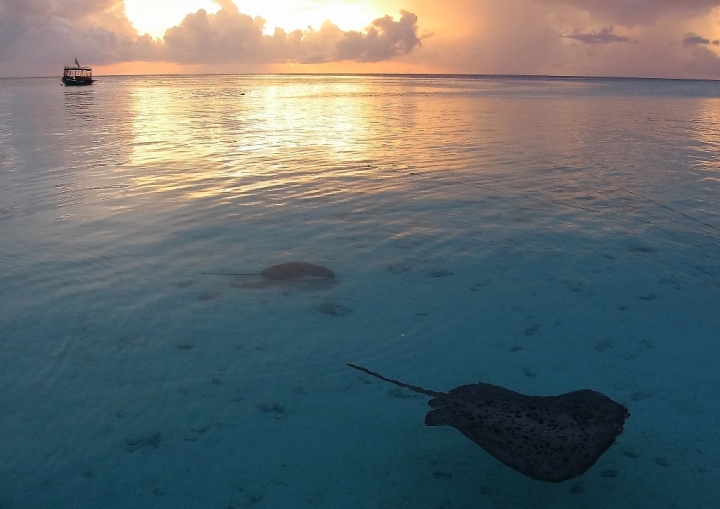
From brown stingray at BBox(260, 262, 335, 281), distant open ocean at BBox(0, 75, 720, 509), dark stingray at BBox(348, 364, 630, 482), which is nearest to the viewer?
dark stingray at BBox(348, 364, 630, 482)

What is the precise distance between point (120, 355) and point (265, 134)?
2367 cm

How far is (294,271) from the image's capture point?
10.3 meters

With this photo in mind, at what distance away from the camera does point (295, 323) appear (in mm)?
8664

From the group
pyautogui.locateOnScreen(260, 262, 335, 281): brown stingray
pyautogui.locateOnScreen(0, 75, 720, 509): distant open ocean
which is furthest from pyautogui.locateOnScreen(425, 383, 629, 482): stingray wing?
pyautogui.locateOnScreen(260, 262, 335, 281): brown stingray

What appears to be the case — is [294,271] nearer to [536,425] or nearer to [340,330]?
[340,330]

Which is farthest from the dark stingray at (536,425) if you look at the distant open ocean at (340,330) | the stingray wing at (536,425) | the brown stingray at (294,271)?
the brown stingray at (294,271)

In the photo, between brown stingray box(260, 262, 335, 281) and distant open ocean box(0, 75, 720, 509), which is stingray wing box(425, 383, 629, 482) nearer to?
distant open ocean box(0, 75, 720, 509)

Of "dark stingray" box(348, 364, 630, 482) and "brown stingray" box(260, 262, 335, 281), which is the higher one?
"brown stingray" box(260, 262, 335, 281)

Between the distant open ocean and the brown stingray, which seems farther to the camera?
the brown stingray

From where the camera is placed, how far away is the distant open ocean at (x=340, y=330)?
5.55 meters

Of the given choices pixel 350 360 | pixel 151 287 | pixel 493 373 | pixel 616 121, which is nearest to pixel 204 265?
pixel 151 287

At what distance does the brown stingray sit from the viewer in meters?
10.2

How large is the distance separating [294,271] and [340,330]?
7.27 ft

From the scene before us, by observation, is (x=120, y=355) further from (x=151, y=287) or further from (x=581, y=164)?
(x=581, y=164)
